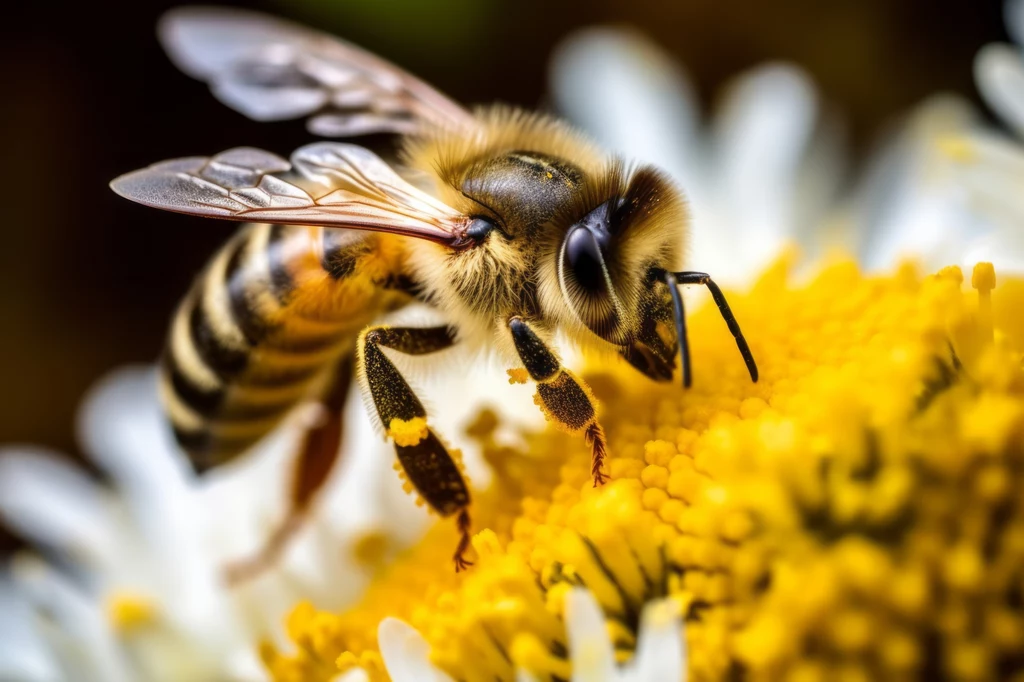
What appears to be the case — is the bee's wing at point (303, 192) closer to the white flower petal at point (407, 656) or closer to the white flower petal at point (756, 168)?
the white flower petal at point (407, 656)

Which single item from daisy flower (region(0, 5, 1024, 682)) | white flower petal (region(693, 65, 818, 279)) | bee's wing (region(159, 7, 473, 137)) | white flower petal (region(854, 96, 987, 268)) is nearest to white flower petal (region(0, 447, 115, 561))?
daisy flower (region(0, 5, 1024, 682))

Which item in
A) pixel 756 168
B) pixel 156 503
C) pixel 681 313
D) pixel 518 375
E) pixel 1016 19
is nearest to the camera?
pixel 681 313

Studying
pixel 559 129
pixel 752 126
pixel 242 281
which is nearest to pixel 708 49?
pixel 752 126

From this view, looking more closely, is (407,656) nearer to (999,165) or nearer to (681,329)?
(681,329)

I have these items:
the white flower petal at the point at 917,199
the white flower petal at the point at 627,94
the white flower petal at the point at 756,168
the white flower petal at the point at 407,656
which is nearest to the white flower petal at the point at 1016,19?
the white flower petal at the point at 917,199

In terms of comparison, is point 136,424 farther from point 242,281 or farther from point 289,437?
point 242,281

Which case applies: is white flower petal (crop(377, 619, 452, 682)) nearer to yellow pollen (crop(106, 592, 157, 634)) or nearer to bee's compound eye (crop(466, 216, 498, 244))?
bee's compound eye (crop(466, 216, 498, 244))

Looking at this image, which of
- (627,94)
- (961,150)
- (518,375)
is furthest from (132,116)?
(961,150)
